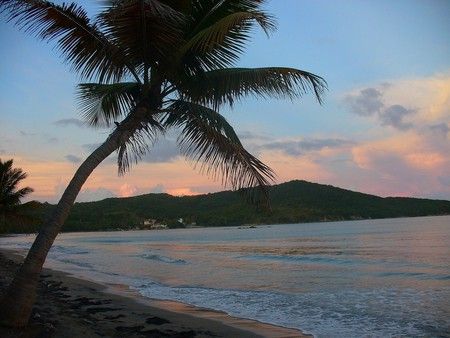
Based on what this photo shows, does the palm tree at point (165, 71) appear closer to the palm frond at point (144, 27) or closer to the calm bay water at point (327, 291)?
the palm frond at point (144, 27)

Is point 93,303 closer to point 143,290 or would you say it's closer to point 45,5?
point 143,290

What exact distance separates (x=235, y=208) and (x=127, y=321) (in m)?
136

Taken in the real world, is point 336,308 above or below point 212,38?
below

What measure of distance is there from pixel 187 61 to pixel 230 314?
22.6ft

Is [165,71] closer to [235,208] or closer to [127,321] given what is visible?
[127,321]

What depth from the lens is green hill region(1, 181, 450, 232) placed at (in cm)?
12162

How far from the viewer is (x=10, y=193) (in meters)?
30.9

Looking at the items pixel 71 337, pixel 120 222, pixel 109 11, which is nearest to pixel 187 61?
pixel 109 11

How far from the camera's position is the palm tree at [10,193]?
30.2 m

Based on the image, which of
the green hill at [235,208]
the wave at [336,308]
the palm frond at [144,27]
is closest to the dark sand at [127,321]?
the wave at [336,308]

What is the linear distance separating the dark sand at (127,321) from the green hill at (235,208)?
97876mm

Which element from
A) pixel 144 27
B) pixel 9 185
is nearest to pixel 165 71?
pixel 144 27

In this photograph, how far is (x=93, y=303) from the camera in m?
12.1

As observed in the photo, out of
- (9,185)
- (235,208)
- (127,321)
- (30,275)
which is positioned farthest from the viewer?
(235,208)
